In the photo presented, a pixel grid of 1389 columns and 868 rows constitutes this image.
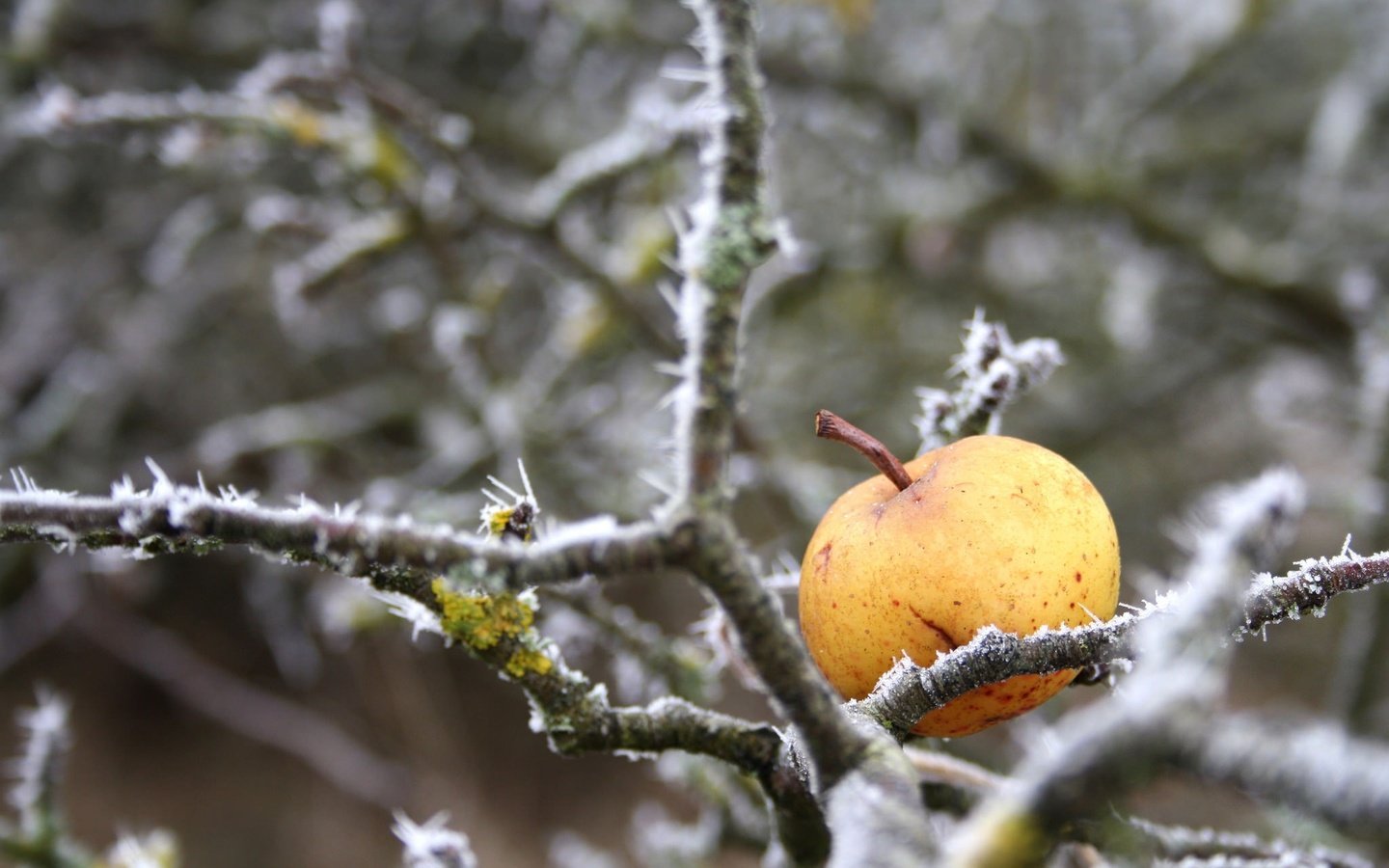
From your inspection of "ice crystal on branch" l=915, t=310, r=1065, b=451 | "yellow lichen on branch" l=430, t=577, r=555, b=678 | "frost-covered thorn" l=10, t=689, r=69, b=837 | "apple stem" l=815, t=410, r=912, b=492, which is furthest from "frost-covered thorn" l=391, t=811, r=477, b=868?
"frost-covered thorn" l=10, t=689, r=69, b=837

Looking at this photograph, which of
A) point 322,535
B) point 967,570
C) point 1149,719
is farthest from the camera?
point 967,570

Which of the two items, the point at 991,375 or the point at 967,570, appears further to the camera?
the point at 991,375

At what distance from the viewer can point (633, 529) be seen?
0.59 m

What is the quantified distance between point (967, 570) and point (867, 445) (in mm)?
149

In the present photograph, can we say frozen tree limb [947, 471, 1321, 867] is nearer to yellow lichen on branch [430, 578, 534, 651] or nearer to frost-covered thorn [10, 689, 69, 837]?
yellow lichen on branch [430, 578, 534, 651]

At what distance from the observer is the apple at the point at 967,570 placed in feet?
2.37

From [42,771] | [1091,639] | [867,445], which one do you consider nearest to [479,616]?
[867,445]

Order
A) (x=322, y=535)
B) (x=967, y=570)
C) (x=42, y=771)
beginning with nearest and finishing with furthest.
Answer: (x=322, y=535), (x=967, y=570), (x=42, y=771)

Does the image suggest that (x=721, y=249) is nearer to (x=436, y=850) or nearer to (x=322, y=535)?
(x=322, y=535)

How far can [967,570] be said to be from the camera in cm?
72

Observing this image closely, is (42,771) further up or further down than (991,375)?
further down

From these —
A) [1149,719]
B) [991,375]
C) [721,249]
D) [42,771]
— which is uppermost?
[991,375]

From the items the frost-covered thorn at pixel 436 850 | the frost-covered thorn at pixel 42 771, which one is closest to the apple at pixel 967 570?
the frost-covered thorn at pixel 436 850

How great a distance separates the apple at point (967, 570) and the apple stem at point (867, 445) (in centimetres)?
2
